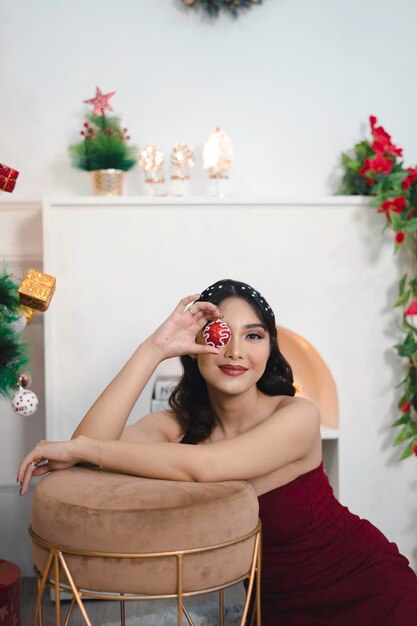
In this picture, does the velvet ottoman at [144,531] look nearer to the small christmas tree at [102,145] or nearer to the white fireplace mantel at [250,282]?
the white fireplace mantel at [250,282]

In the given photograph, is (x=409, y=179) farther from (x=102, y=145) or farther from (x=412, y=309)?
(x=102, y=145)

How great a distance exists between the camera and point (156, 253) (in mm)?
2752

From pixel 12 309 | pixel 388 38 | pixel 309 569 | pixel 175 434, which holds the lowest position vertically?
pixel 309 569

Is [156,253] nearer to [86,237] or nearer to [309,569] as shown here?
[86,237]

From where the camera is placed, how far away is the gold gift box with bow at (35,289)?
1.84 metres

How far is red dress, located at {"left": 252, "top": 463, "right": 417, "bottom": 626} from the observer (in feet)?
5.36

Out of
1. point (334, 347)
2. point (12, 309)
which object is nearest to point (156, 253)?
point (334, 347)

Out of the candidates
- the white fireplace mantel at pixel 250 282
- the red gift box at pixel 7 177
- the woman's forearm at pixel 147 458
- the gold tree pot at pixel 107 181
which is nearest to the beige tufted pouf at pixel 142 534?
→ the woman's forearm at pixel 147 458

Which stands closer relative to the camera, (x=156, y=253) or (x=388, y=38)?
(x=156, y=253)

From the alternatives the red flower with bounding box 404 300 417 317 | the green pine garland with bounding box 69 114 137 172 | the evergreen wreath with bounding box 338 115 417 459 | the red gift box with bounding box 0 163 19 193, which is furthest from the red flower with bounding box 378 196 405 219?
the red gift box with bounding box 0 163 19 193

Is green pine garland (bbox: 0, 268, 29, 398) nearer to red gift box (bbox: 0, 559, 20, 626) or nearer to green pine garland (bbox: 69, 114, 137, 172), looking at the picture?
red gift box (bbox: 0, 559, 20, 626)

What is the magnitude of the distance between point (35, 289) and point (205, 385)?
492mm

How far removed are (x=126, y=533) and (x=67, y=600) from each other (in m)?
1.76

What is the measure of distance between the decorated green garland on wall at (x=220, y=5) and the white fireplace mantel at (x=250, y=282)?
0.87 meters
